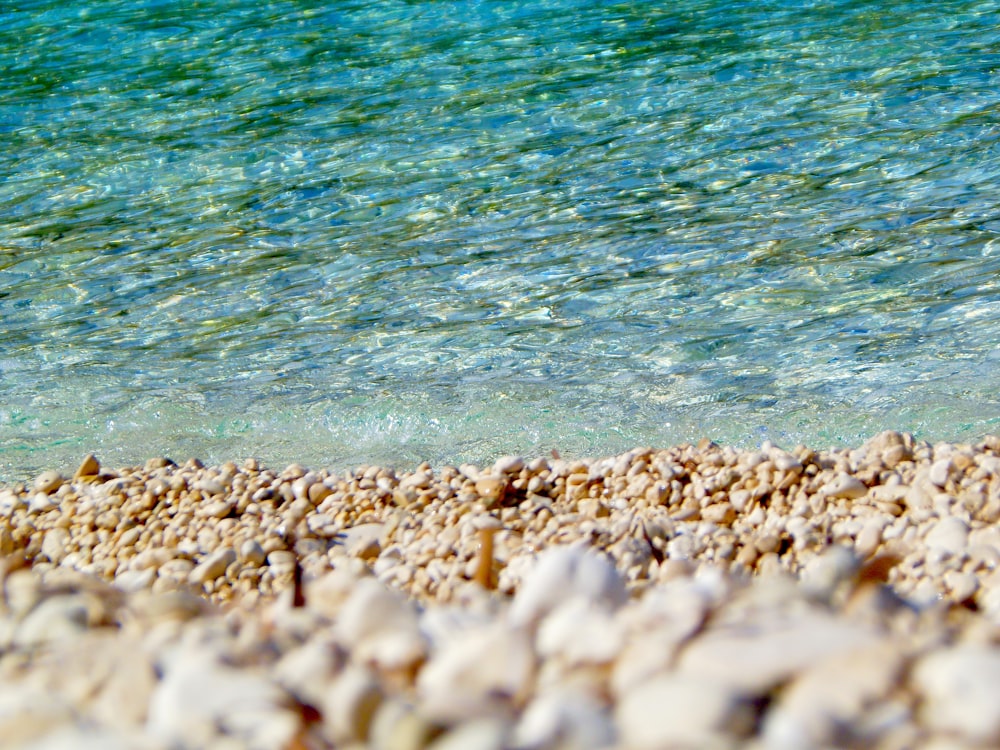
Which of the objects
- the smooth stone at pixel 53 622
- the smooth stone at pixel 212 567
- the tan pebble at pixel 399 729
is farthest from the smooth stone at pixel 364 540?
the tan pebble at pixel 399 729

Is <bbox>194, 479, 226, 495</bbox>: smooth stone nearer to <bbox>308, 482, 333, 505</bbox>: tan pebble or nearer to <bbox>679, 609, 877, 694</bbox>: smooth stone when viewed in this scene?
<bbox>308, 482, 333, 505</bbox>: tan pebble

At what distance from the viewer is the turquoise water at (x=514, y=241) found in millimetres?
3971

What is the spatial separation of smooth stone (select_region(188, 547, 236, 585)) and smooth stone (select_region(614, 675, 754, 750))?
1.96m

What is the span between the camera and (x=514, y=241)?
5320 millimetres

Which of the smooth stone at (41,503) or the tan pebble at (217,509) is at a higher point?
the tan pebble at (217,509)

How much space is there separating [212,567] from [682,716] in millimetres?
2046

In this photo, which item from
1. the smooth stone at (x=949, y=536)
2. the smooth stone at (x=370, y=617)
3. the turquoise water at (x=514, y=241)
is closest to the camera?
the smooth stone at (x=370, y=617)

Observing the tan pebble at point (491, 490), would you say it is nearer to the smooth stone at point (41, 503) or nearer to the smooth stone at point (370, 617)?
the smooth stone at point (41, 503)

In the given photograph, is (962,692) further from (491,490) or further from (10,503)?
(10,503)

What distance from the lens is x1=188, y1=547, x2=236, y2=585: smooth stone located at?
9.37ft

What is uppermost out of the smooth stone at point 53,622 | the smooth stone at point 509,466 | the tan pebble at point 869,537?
the smooth stone at point 53,622

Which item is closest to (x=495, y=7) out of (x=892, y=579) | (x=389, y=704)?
(x=892, y=579)

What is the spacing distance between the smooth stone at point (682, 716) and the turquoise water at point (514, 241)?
2.55m

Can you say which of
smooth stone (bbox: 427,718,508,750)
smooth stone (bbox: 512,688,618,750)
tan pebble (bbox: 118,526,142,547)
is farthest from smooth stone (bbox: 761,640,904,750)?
tan pebble (bbox: 118,526,142,547)
